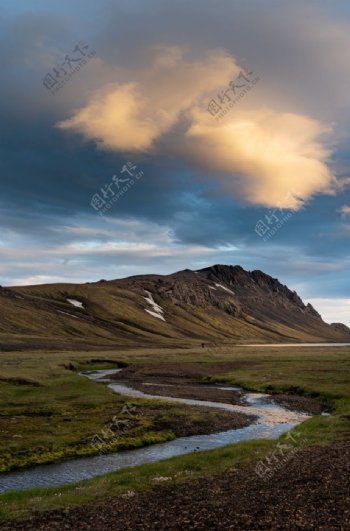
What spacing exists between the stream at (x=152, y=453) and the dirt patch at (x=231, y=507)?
8.55m

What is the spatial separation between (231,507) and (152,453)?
733 inches

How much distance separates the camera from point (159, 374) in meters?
116

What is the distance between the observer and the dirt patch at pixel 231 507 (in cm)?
2253

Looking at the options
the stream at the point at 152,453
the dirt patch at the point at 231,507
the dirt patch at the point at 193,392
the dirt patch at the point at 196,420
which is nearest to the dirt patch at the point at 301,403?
the stream at the point at 152,453

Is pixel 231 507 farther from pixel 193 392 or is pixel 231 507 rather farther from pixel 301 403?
pixel 193 392

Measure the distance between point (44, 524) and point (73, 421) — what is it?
30056 mm

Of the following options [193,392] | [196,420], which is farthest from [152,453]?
[193,392]

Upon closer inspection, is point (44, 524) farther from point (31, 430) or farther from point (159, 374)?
point (159, 374)

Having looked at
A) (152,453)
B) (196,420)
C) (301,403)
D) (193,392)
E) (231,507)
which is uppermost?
(301,403)

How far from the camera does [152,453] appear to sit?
1671 inches

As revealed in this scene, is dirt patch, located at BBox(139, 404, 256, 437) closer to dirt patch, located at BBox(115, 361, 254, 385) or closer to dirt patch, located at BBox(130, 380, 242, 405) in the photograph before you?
dirt patch, located at BBox(130, 380, 242, 405)

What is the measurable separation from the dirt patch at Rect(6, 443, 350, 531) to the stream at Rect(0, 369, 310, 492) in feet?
28.1

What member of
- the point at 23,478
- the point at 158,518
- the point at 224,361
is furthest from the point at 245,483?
the point at 224,361

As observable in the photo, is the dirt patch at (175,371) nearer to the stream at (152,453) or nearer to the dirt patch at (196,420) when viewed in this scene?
the dirt patch at (196,420)
